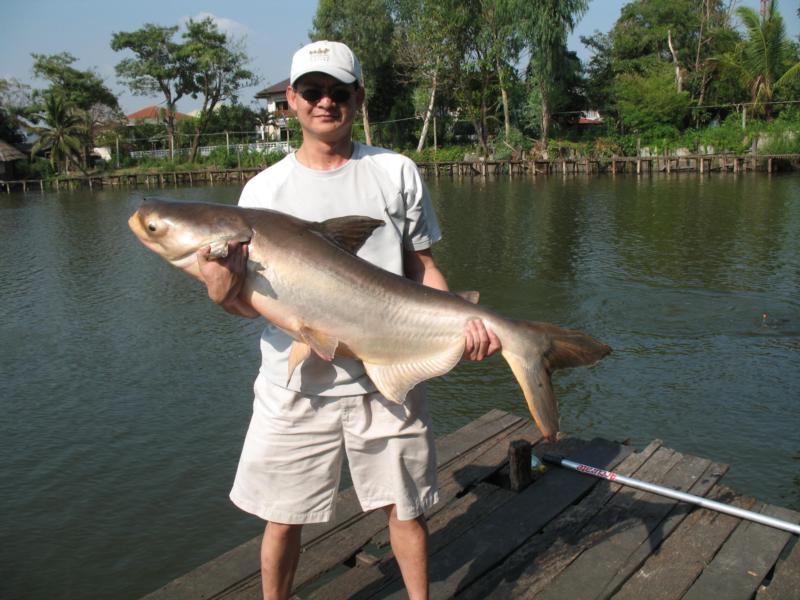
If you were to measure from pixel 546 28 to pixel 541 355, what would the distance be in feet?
135

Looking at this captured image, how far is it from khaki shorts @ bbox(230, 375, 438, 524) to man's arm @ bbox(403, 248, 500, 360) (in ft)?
1.07

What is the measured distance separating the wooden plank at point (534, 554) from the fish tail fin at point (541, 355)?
1214mm

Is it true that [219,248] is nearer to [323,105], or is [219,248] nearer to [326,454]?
[323,105]

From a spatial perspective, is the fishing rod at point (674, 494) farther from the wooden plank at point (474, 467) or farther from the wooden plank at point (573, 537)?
the wooden plank at point (474, 467)

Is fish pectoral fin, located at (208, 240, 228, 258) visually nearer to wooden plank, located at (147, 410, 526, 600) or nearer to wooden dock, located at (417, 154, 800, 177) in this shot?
wooden plank, located at (147, 410, 526, 600)

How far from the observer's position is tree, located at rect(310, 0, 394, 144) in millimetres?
46906

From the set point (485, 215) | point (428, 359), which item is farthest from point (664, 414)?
point (485, 215)

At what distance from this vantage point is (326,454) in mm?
2855

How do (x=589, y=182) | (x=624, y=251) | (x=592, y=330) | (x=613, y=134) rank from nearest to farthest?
(x=592, y=330) < (x=624, y=251) < (x=589, y=182) < (x=613, y=134)

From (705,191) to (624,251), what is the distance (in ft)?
46.6

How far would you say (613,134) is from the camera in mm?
44562

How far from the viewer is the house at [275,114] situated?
2356 inches

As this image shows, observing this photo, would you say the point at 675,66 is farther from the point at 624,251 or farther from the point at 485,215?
the point at 624,251

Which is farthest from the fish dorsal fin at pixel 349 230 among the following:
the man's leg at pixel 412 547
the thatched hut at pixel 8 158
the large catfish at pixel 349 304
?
the thatched hut at pixel 8 158
